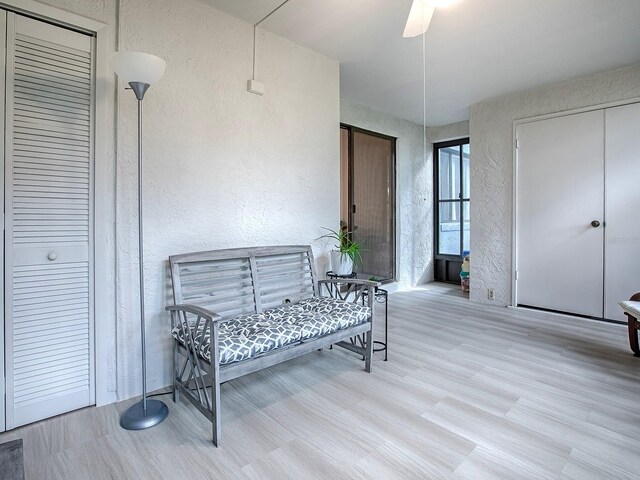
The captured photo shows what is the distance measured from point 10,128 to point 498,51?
140 inches

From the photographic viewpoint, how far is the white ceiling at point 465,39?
2.42 metres

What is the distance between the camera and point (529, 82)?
3.74 meters

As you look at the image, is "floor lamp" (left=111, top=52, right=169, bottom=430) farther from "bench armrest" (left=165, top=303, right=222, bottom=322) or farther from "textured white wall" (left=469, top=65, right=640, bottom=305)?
"textured white wall" (left=469, top=65, right=640, bottom=305)

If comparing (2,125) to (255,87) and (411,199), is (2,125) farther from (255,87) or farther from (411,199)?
(411,199)

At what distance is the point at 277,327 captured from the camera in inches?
79.5

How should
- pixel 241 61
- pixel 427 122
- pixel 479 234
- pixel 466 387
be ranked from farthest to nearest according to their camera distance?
1. pixel 427 122
2. pixel 479 234
3. pixel 241 61
4. pixel 466 387

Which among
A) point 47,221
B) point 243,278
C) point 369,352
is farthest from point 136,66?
point 369,352

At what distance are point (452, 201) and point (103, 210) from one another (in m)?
4.98

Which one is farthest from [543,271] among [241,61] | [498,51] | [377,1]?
[241,61]

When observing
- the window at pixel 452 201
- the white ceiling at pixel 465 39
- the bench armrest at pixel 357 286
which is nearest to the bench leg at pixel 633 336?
the bench armrest at pixel 357 286

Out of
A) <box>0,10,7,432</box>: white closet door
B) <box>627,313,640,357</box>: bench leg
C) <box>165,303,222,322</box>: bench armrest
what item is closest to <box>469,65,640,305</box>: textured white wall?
<box>627,313,640,357</box>: bench leg

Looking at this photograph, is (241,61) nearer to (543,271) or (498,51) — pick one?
(498,51)

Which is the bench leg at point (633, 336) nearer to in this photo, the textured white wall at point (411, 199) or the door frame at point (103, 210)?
the textured white wall at point (411, 199)

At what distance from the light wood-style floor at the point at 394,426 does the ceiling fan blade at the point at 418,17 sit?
239 centimetres
